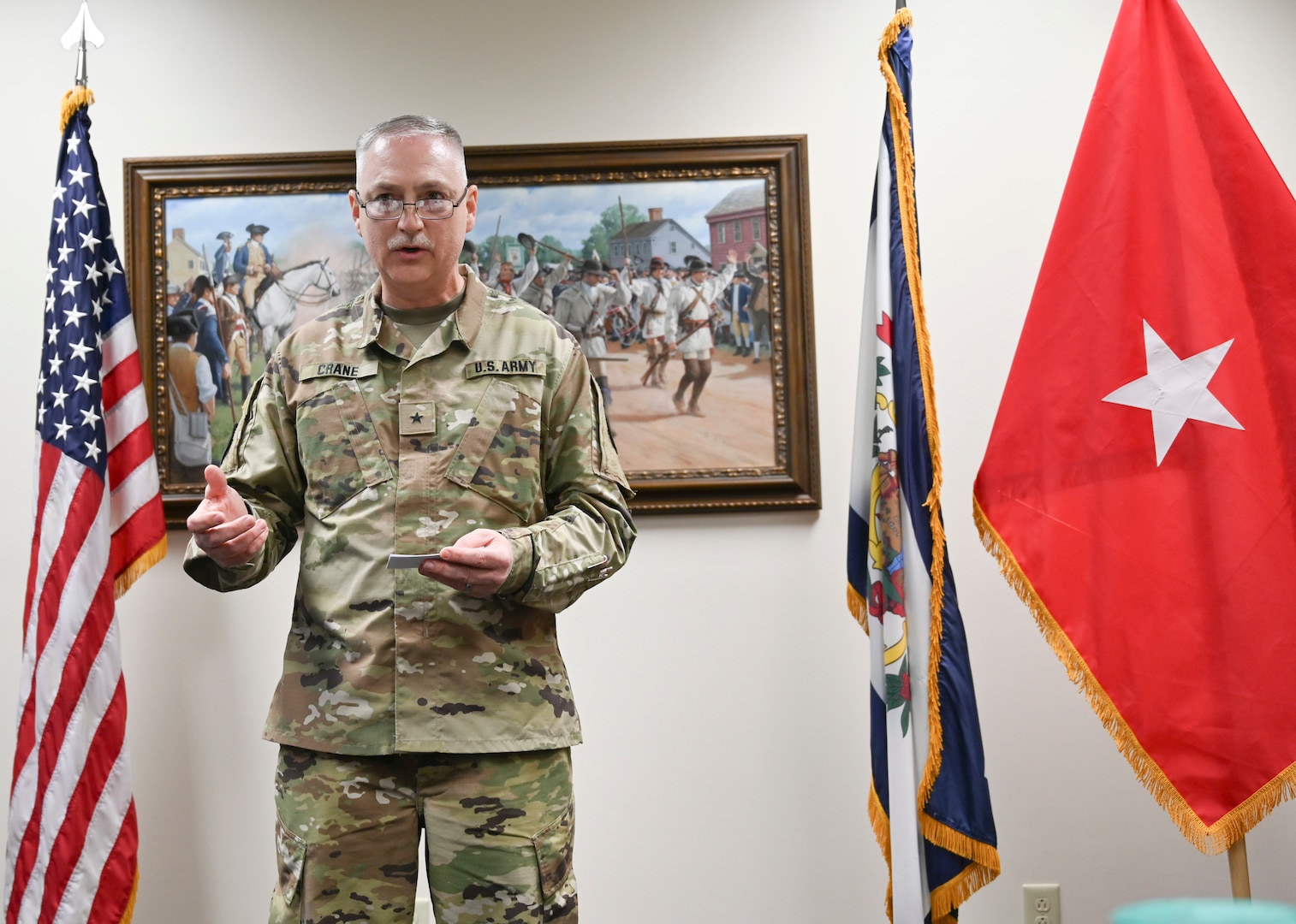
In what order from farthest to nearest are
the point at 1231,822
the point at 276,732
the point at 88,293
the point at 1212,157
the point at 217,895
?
1. the point at 217,895
2. the point at 88,293
3. the point at 1212,157
4. the point at 1231,822
5. the point at 276,732

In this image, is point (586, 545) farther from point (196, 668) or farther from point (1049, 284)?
point (196, 668)

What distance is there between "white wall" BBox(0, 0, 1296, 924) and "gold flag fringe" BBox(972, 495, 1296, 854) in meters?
0.51

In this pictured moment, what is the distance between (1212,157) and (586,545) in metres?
1.23

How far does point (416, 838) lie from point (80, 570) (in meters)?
0.97

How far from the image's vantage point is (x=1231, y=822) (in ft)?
5.34

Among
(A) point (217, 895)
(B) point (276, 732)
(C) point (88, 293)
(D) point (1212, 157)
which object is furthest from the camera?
(A) point (217, 895)

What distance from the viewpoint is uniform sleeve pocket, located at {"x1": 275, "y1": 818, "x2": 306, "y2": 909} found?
1.41 metres

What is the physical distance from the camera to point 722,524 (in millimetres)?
2299

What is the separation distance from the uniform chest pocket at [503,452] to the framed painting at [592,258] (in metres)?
0.79

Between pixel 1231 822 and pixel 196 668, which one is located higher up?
pixel 196 668

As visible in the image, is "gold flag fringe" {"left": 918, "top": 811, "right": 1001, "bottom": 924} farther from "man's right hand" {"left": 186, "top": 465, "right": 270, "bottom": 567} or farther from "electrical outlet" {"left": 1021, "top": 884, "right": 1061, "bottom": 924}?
"man's right hand" {"left": 186, "top": 465, "right": 270, "bottom": 567}

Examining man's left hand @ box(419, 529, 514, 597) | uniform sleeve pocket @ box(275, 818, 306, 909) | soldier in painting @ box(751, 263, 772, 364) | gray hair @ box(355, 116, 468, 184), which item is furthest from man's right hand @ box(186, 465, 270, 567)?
soldier in painting @ box(751, 263, 772, 364)

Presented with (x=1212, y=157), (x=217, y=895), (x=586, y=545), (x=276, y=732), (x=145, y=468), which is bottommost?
(x=217, y=895)

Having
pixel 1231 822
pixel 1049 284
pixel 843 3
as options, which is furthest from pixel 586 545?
pixel 843 3
